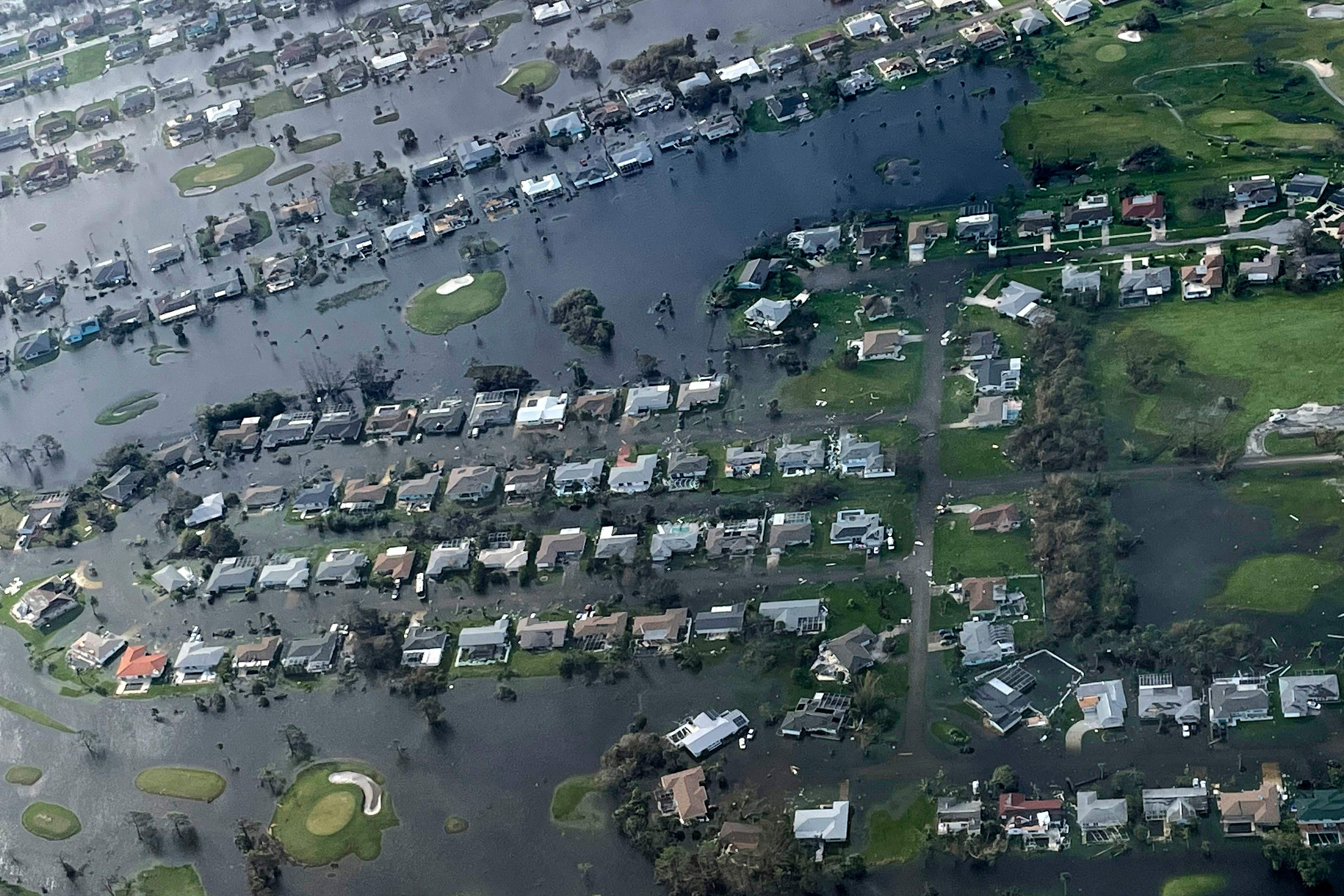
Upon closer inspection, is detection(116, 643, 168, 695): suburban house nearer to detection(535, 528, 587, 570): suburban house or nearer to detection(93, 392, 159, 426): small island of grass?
detection(535, 528, 587, 570): suburban house

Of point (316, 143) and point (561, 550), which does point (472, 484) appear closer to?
point (561, 550)

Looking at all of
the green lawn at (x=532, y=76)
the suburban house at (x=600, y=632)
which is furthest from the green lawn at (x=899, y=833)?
the green lawn at (x=532, y=76)

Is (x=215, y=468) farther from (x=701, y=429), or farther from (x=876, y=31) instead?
(x=876, y=31)

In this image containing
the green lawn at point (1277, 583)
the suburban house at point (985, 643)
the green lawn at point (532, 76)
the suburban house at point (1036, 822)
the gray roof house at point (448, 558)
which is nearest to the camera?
the suburban house at point (1036, 822)

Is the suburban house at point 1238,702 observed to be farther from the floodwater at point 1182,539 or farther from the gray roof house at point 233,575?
the gray roof house at point 233,575

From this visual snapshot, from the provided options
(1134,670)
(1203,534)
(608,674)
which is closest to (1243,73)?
(1203,534)

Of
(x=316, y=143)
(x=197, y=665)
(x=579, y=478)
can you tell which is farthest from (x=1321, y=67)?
(x=197, y=665)
